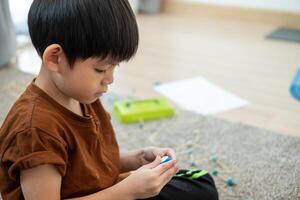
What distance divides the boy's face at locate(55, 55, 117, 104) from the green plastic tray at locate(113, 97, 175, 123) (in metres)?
0.73

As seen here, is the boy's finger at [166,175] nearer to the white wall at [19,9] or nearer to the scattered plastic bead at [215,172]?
the scattered plastic bead at [215,172]

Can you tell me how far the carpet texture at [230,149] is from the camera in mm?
1001

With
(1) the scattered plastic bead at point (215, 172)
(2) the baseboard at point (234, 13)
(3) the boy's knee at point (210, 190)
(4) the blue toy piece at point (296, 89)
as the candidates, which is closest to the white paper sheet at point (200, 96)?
(4) the blue toy piece at point (296, 89)

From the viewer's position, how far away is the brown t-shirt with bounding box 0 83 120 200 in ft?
1.69

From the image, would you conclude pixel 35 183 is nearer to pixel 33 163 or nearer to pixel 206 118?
pixel 33 163

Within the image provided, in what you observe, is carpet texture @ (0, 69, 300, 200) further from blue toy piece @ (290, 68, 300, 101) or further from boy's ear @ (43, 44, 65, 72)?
boy's ear @ (43, 44, 65, 72)

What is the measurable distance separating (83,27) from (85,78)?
0.08 metres

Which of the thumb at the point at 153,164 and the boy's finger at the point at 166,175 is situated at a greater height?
the thumb at the point at 153,164

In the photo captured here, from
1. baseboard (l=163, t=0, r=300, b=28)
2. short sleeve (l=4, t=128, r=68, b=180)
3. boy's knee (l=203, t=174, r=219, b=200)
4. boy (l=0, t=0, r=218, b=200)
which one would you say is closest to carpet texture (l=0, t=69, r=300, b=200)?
boy's knee (l=203, t=174, r=219, b=200)

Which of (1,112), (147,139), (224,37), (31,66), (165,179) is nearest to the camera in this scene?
(165,179)

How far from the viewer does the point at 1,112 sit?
1.31m

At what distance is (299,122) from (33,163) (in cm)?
108

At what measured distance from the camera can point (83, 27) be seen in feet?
1.71

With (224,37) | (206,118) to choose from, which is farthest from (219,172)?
(224,37)
